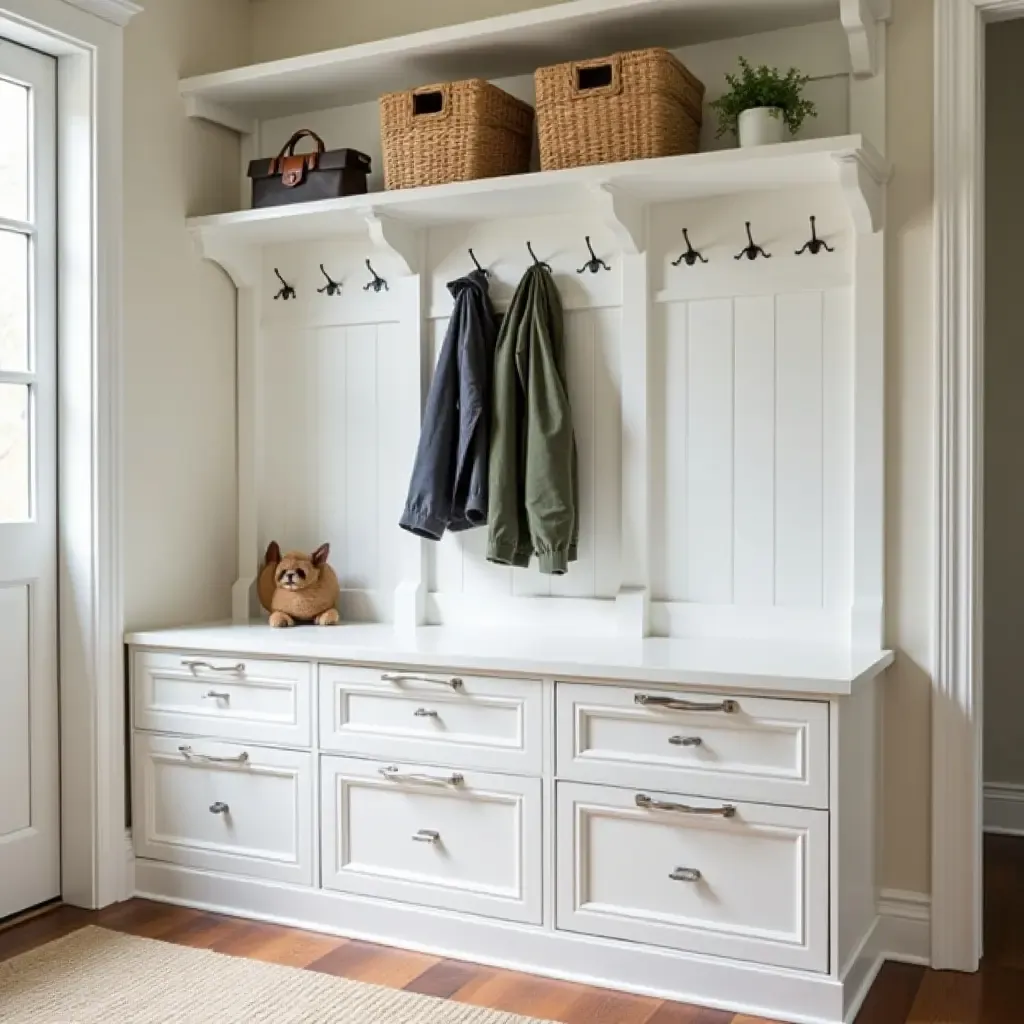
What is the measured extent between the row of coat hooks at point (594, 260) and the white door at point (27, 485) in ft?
2.38

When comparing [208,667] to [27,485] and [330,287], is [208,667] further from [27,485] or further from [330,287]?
[330,287]

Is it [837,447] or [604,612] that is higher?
[837,447]

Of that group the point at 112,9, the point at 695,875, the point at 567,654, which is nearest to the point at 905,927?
the point at 695,875

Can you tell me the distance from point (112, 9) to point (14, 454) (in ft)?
3.80

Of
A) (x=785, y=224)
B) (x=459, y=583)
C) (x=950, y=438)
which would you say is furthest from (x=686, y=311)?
(x=459, y=583)

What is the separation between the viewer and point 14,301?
3133 millimetres

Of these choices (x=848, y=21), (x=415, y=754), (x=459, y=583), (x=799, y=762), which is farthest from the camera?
(x=459, y=583)

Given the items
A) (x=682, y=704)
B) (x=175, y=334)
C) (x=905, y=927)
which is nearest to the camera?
(x=682, y=704)

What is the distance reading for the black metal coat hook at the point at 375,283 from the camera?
3492 millimetres

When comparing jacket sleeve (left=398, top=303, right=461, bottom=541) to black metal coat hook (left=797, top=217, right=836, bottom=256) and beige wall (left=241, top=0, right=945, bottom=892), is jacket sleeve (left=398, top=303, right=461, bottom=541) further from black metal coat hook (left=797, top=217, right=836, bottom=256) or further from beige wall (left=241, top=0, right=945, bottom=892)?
beige wall (left=241, top=0, right=945, bottom=892)

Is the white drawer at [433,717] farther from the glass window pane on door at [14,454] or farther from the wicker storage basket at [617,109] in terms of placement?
the wicker storage basket at [617,109]

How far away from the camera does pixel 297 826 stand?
3.07 metres

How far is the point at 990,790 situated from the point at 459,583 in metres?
1.85

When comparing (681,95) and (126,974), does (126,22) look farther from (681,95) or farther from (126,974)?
(126,974)
